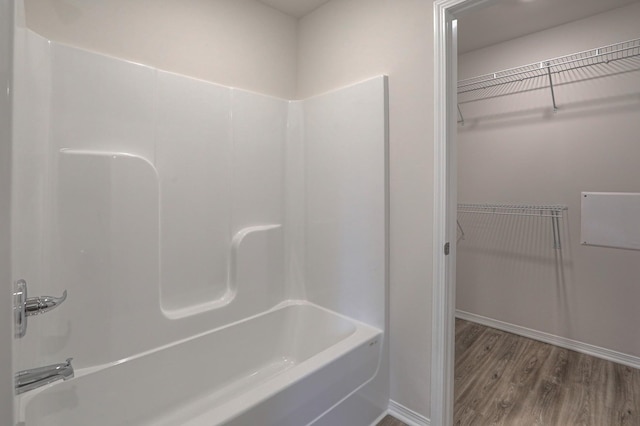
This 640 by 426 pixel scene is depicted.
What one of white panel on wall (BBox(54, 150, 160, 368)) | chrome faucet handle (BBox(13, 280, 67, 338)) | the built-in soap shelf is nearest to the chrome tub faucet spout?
chrome faucet handle (BBox(13, 280, 67, 338))

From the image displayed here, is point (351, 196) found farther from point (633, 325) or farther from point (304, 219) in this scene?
point (633, 325)

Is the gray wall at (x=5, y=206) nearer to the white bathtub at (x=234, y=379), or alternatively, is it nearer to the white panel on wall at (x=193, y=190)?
the white bathtub at (x=234, y=379)

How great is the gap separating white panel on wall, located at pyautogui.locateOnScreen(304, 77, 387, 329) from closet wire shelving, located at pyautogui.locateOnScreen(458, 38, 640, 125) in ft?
5.17

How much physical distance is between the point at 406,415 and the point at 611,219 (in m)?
1.98

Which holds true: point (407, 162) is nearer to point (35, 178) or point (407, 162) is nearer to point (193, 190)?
point (193, 190)

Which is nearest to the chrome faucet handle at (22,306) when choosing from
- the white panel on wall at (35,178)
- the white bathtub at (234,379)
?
the white panel on wall at (35,178)

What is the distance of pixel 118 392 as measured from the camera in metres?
1.42

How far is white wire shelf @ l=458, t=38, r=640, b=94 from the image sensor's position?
6.99 ft

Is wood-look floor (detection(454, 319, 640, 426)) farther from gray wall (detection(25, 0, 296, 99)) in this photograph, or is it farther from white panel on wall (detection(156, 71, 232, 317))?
gray wall (detection(25, 0, 296, 99))

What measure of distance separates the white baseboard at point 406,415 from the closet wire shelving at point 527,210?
5.85ft

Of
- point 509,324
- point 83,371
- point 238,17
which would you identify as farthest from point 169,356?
point 509,324

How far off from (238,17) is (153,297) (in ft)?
5.62

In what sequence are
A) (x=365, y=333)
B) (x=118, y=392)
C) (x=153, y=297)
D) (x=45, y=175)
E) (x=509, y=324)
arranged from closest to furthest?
(x=45, y=175) < (x=118, y=392) < (x=153, y=297) < (x=365, y=333) < (x=509, y=324)

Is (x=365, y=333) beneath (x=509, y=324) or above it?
above
